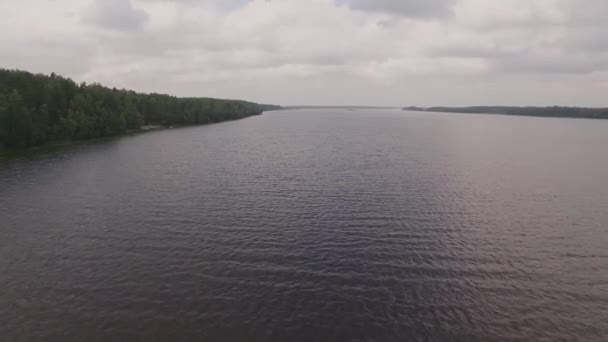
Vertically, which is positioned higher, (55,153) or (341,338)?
(55,153)

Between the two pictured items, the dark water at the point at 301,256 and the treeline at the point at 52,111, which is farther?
the treeline at the point at 52,111

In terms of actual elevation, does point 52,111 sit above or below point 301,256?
above

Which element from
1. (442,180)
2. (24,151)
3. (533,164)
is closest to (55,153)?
(24,151)

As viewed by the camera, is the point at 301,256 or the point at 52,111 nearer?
the point at 301,256

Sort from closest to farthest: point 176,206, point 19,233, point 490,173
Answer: point 19,233 < point 176,206 < point 490,173

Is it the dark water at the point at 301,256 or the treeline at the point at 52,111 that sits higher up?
the treeline at the point at 52,111

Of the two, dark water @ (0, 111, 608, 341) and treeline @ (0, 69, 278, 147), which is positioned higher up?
treeline @ (0, 69, 278, 147)

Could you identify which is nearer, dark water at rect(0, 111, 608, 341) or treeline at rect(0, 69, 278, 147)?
dark water at rect(0, 111, 608, 341)

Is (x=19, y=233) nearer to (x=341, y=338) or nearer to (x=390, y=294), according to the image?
(x=341, y=338)
